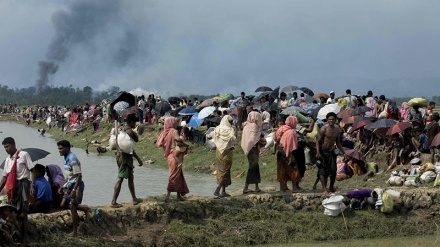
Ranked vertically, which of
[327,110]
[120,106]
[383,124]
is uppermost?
[120,106]

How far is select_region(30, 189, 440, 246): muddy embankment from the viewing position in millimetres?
9297

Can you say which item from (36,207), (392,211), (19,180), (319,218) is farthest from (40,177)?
(392,211)

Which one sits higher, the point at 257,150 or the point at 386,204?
the point at 257,150

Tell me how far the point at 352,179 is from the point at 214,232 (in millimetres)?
5539

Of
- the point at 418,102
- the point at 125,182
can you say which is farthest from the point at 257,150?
the point at 418,102

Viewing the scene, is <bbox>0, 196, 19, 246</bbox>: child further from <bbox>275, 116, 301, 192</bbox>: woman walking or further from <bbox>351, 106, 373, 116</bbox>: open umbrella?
<bbox>351, 106, 373, 116</bbox>: open umbrella

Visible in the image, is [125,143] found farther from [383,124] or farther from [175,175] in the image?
[383,124]

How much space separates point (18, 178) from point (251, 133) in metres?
4.46

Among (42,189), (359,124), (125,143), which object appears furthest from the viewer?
(359,124)

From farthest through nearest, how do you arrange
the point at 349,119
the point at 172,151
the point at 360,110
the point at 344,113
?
the point at 344,113 < the point at 349,119 < the point at 360,110 < the point at 172,151

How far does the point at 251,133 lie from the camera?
11273 mm

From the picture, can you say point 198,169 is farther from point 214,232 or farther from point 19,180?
point 19,180

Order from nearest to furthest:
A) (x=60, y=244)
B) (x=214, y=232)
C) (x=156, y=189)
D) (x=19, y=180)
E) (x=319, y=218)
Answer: (x=19, y=180) < (x=60, y=244) < (x=214, y=232) < (x=319, y=218) < (x=156, y=189)

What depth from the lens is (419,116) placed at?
627 inches
